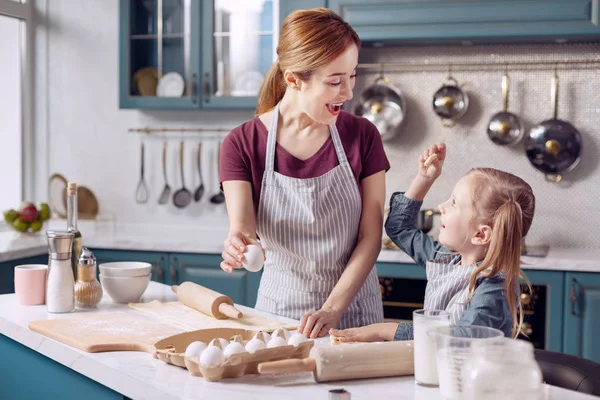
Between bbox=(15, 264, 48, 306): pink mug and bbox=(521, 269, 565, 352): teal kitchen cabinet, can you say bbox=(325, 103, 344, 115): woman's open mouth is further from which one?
bbox=(521, 269, 565, 352): teal kitchen cabinet

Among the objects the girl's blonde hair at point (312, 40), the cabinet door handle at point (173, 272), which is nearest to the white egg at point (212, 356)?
the girl's blonde hair at point (312, 40)

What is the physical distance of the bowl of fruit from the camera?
4012mm

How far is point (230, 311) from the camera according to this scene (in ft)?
6.37

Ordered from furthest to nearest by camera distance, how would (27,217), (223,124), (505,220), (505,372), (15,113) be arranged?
(15,113)
(223,124)
(27,217)
(505,220)
(505,372)

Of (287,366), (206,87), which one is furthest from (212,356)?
(206,87)

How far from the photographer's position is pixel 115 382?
60.6 inches

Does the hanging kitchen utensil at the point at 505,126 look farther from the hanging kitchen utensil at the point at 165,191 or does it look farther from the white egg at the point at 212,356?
the white egg at the point at 212,356

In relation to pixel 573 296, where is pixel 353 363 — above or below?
above

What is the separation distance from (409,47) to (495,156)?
2.30 feet

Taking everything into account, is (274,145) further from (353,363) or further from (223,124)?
(223,124)

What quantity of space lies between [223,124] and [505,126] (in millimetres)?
1492

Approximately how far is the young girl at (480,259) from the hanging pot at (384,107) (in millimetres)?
2012

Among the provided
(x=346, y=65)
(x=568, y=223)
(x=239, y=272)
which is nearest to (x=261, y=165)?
(x=346, y=65)

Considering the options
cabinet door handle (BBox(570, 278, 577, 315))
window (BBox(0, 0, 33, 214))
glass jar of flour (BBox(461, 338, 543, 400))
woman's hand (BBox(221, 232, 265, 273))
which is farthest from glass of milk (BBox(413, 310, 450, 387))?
window (BBox(0, 0, 33, 214))
